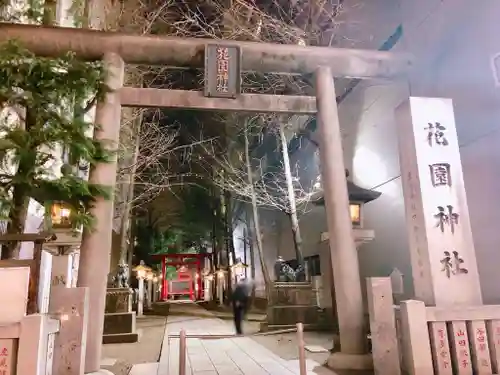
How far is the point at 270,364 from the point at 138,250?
104 feet

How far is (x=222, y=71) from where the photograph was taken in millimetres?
7629

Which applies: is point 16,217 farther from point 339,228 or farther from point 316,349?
point 316,349

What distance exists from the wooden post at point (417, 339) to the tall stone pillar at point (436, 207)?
523mm

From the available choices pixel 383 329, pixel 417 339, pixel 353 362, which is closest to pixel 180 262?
pixel 353 362

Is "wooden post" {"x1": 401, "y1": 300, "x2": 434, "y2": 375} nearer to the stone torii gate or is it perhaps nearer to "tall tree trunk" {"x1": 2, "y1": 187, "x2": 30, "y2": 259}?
the stone torii gate

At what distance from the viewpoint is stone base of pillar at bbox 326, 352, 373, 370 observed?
6504 millimetres

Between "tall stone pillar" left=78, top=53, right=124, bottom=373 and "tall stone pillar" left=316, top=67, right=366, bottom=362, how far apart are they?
159 inches

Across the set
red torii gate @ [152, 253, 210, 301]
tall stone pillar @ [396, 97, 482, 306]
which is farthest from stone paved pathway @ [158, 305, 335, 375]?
red torii gate @ [152, 253, 210, 301]

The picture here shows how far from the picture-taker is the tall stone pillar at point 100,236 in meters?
6.24

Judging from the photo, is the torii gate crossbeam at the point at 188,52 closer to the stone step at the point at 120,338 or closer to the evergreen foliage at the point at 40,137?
the evergreen foliage at the point at 40,137

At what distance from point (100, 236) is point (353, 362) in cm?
479

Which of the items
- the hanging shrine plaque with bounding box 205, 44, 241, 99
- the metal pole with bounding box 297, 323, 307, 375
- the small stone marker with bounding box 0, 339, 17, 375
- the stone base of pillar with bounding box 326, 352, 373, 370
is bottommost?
the stone base of pillar with bounding box 326, 352, 373, 370

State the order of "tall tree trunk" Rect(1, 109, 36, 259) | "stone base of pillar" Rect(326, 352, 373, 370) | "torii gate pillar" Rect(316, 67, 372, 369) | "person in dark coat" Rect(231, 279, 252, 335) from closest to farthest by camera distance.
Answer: "tall tree trunk" Rect(1, 109, 36, 259), "stone base of pillar" Rect(326, 352, 373, 370), "torii gate pillar" Rect(316, 67, 372, 369), "person in dark coat" Rect(231, 279, 252, 335)

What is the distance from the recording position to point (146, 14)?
1589 centimetres
